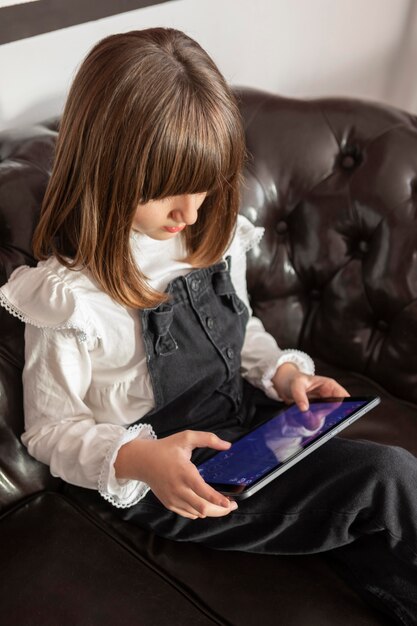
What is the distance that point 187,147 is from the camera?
0.88 m

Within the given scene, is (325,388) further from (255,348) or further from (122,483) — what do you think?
(122,483)

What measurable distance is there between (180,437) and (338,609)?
0.97 feet

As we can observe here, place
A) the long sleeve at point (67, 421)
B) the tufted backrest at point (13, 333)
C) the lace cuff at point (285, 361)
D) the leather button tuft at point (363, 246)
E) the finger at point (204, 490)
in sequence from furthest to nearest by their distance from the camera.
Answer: the leather button tuft at point (363, 246)
the lace cuff at point (285, 361)
the tufted backrest at point (13, 333)
the long sleeve at point (67, 421)
the finger at point (204, 490)

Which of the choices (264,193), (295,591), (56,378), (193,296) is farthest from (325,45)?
(295,591)

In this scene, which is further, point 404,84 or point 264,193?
point 404,84

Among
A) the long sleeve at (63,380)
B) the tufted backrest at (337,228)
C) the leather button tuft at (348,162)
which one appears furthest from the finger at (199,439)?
the leather button tuft at (348,162)

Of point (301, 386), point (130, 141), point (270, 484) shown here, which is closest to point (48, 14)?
point (130, 141)

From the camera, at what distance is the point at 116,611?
948 mm

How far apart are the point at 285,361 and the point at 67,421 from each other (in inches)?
14.6

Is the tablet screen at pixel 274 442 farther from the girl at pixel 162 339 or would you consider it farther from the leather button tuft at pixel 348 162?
the leather button tuft at pixel 348 162

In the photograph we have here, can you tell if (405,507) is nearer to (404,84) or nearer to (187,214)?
(187,214)

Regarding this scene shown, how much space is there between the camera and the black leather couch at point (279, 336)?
3.17 ft

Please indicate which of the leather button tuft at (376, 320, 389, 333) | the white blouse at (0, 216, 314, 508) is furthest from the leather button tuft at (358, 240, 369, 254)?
the white blouse at (0, 216, 314, 508)

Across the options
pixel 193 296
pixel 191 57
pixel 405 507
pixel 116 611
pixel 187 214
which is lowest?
pixel 116 611
